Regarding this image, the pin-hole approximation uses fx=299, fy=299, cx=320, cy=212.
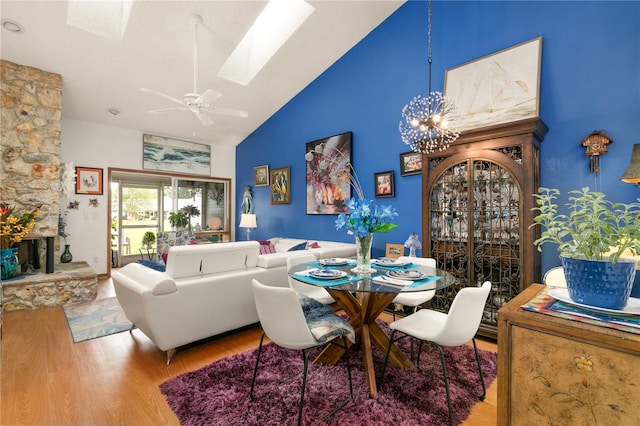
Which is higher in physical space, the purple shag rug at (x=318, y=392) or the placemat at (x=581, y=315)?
the placemat at (x=581, y=315)

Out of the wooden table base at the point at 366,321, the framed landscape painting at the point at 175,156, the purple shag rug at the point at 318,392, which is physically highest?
the framed landscape painting at the point at 175,156

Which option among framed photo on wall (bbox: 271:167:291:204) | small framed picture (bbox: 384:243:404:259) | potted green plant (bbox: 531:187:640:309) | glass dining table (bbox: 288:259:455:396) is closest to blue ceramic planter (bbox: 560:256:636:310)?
potted green plant (bbox: 531:187:640:309)

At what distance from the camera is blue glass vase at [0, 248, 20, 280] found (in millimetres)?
3709

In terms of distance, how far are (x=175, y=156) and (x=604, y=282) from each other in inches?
278

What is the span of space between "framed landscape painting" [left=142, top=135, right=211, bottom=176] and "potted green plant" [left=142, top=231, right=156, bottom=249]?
1.94 meters

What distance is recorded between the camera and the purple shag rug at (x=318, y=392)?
1771mm

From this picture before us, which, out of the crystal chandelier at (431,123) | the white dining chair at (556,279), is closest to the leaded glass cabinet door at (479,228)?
the crystal chandelier at (431,123)

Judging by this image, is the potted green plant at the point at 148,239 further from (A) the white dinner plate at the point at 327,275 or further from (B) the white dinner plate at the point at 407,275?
(B) the white dinner plate at the point at 407,275

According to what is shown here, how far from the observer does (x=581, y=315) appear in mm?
846

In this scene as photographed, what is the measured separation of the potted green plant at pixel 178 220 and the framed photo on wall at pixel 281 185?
210cm

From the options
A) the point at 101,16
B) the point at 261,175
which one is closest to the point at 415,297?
the point at 261,175

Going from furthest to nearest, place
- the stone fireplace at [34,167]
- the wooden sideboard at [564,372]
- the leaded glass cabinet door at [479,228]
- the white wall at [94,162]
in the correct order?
the white wall at [94,162] → the stone fireplace at [34,167] → the leaded glass cabinet door at [479,228] → the wooden sideboard at [564,372]

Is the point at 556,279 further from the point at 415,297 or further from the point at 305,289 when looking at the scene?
the point at 305,289

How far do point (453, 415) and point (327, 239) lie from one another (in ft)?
11.2
